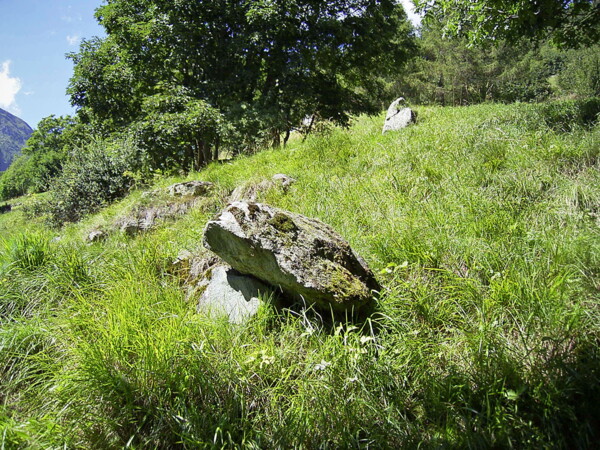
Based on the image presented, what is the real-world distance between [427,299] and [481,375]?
2.24 ft

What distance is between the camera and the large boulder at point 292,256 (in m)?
2.31

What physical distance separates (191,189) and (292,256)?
4.50 m

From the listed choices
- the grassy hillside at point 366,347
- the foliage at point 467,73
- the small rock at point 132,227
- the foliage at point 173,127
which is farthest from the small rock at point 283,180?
the foliage at point 467,73

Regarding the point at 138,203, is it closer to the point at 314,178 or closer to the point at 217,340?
the point at 314,178

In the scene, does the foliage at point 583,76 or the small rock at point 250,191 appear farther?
the foliage at point 583,76

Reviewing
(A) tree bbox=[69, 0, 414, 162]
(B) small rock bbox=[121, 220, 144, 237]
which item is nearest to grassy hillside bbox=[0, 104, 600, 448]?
(B) small rock bbox=[121, 220, 144, 237]

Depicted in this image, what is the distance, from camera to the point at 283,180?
18.1ft

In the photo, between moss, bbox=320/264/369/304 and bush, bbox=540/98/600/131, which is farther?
bush, bbox=540/98/600/131

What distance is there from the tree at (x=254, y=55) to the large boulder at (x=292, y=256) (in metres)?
6.88

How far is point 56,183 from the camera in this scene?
981cm

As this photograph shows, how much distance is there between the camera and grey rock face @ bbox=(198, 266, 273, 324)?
8.30 ft

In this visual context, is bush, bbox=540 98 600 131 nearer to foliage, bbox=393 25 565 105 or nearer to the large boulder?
the large boulder

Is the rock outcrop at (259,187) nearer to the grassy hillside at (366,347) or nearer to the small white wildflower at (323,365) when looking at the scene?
the grassy hillside at (366,347)

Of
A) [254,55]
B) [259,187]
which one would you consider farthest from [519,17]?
[254,55]
